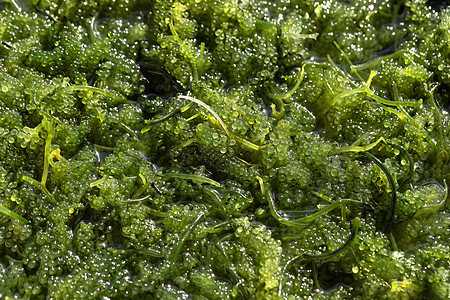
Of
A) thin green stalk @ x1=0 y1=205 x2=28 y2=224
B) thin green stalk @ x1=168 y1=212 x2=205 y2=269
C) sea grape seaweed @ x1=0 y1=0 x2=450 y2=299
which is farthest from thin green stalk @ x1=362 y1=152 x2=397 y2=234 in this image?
thin green stalk @ x1=0 y1=205 x2=28 y2=224

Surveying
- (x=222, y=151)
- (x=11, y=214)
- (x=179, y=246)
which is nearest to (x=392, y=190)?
(x=222, y=151)

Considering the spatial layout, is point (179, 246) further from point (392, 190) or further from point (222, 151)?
point (392, 190)

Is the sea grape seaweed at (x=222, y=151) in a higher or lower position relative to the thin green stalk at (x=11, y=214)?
higher

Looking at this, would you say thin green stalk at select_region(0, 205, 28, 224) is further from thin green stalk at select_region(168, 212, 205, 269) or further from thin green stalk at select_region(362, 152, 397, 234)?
thin green stalk at select_region(362, 152, 397, 234)

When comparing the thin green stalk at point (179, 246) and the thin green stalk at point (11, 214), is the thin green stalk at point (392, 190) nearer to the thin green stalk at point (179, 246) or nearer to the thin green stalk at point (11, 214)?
the thin green stalk at point (179, 246)

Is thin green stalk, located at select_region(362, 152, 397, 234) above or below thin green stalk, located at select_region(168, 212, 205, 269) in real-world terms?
above

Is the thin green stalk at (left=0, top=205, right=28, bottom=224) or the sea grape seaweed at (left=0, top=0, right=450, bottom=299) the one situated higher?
the sea grape seaweed at (left=0, top=0, right=450, bottom=299)

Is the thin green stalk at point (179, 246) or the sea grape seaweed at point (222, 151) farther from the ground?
the sea grape seaweed at point (222, 151)

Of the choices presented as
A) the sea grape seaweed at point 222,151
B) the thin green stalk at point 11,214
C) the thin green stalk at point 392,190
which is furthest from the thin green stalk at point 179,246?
the thin green stalk at point 392,190

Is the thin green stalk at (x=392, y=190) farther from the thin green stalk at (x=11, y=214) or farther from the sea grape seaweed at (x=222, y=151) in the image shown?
the thin green stalk at (x=11, y=214)

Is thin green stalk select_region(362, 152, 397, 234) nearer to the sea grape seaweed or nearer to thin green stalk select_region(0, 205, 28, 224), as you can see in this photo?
the sea grape seaweed
